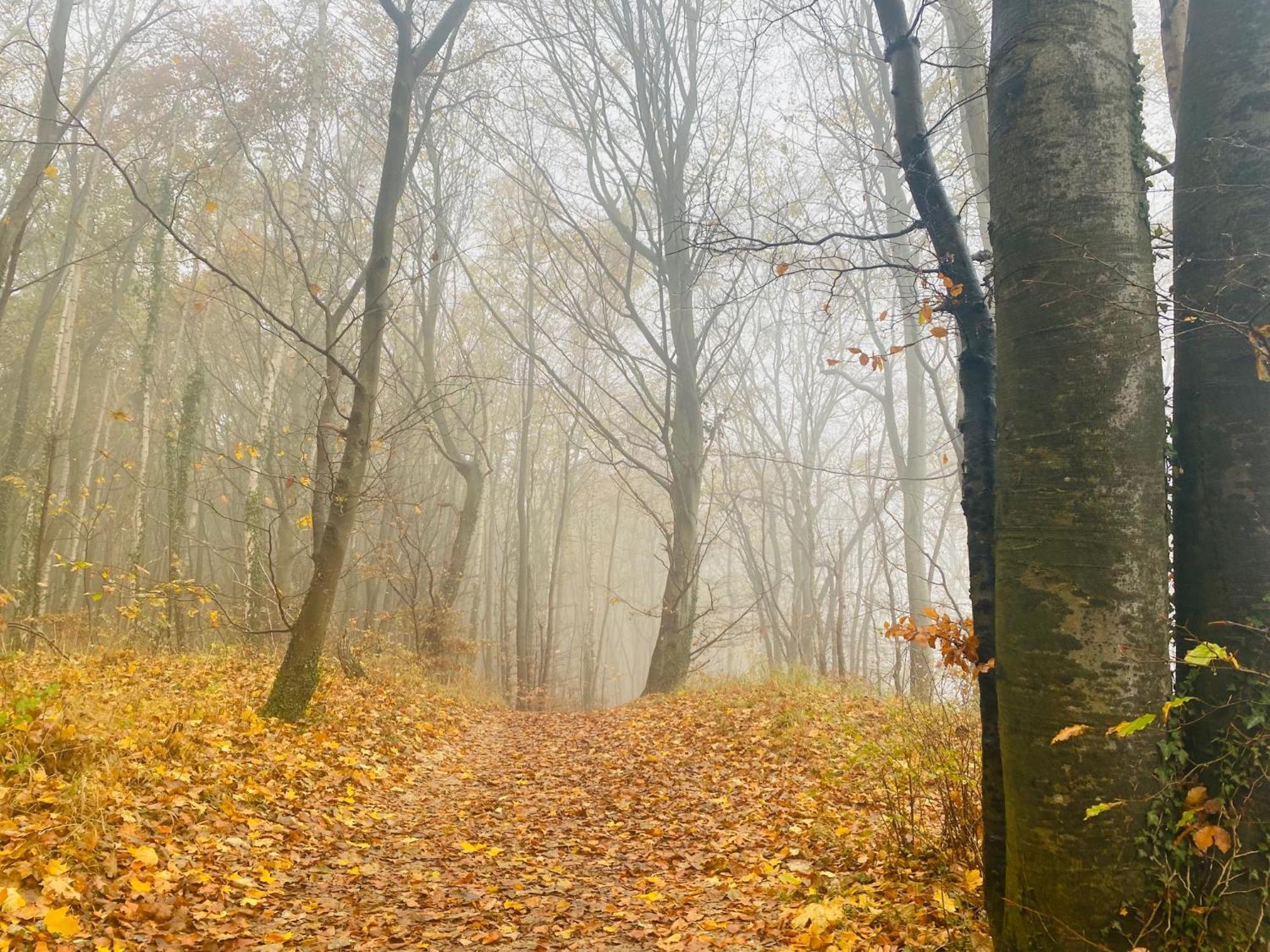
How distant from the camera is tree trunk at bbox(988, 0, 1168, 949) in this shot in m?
2.33

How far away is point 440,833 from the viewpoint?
5.41 meters

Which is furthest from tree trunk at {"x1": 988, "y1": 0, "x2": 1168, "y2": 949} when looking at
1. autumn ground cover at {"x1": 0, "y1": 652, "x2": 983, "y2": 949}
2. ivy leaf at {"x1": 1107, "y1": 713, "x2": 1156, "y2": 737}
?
autumn ground cover at {"x1": 0, "y1": 652, "x2": 983, "y2": 949}

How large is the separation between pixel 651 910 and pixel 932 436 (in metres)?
24.8

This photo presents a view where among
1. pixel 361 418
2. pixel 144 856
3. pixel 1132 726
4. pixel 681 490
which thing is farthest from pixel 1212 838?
pixel 681 490

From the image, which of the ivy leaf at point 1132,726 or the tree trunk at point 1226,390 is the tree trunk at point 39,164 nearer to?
the tree trunk at point 1226,390

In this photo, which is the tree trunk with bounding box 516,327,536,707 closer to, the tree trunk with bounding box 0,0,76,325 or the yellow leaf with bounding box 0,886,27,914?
the tree trunk with bounding box 0,0,76,325

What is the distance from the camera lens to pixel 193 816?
4.37 meters

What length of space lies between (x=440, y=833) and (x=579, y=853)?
113 cm

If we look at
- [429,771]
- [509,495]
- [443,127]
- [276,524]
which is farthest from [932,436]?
[429,771]

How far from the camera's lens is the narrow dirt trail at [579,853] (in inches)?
146

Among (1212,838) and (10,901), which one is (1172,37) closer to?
(1212,838)

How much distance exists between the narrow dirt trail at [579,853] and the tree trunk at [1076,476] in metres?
1.63

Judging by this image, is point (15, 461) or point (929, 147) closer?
point (929, 147)

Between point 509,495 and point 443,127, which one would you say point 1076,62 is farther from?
point 509,495
